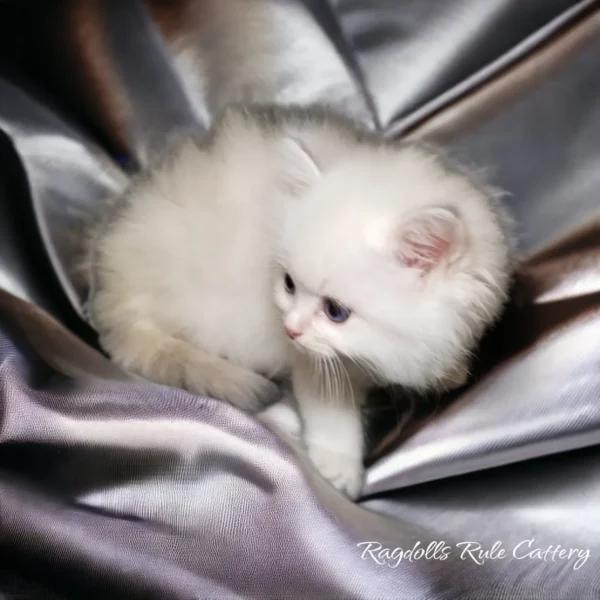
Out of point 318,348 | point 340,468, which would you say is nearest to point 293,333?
point 318,348

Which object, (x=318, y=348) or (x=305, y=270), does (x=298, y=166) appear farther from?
(x=318, y=348)

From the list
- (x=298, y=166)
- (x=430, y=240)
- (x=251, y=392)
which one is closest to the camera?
(x=430, y=240)

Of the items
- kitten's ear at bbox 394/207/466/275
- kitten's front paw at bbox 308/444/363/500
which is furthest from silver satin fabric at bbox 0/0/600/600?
kitten's ear at bbox 394/207/466/275

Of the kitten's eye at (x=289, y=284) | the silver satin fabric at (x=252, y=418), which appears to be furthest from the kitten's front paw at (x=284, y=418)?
the kitten's eye at (x=289, y=284)

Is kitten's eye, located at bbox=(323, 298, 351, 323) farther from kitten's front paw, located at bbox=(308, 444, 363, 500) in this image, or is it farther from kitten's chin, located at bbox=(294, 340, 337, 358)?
kitten's front paw, located at bbox=(308, 444, 363, 500)

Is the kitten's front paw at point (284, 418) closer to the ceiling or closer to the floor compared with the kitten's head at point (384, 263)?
closer to the floor

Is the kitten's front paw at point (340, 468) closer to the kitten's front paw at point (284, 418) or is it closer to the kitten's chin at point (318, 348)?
the kitten's front paw at point (284, 418)

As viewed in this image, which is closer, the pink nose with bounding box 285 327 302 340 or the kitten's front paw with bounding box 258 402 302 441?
the pink nose with bounding box 285 327 302 340
